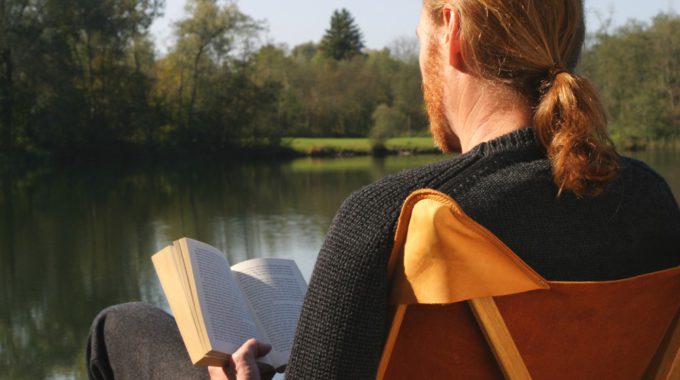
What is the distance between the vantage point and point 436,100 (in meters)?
1.12

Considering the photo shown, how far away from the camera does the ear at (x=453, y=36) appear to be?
1.03 m

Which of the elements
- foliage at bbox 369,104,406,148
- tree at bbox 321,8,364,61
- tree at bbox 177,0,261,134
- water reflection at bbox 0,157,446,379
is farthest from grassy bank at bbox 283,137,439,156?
tree at bbox 321,8,364,61

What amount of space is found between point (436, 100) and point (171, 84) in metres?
27.3

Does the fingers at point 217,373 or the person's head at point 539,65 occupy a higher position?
the person's head at point 539,65

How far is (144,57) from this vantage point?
26984mm

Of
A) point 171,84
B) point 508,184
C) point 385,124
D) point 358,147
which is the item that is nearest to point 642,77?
point 385,124

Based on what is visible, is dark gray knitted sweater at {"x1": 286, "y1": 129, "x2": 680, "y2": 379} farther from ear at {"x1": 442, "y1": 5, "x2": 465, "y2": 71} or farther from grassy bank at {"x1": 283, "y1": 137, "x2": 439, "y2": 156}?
grassy bank at {"x1": 283, "y1": 137, "x2": 439, "y2": 156}

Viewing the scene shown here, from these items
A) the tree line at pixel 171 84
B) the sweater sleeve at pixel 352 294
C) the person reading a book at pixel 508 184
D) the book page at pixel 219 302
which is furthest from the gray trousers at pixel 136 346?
the tree line at pixel 171 84

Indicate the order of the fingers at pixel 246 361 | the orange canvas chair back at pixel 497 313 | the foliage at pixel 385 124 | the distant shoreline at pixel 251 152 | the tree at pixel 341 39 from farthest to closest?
the tree at pixel 341 39, the foliage at pixel 385 124, the distant shoreline at pixel 251 152, the fingers at pixel 246 361, the orange canvas chair back at pixel 497 313

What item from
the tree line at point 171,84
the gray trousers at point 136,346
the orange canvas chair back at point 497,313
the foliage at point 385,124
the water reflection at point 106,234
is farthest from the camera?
the foliage at point 385,124

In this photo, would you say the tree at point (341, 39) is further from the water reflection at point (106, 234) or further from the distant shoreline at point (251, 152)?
the water reflection at point (106, 234)

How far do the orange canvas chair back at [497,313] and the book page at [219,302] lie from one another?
0.33 metres

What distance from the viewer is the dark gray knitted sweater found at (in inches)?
36.3

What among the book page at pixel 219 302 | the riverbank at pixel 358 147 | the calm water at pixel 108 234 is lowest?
the riverbank at pixel 358 147
